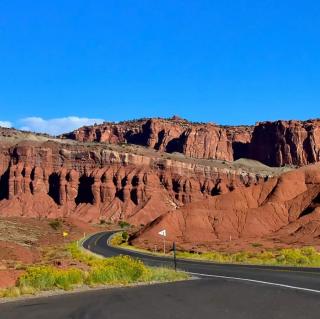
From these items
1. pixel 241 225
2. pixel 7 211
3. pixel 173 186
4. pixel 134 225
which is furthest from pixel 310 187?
pixel 7 211

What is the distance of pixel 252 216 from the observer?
313 ft

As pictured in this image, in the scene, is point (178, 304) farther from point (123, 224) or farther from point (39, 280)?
point (123, 224)

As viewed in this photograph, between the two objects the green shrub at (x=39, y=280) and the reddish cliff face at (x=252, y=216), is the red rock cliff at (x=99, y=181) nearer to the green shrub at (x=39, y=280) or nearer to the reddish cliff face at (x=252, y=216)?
the reddish cliff face at (x=252, y=216)

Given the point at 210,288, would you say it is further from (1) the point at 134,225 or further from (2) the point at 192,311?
(1) the point at 134,225

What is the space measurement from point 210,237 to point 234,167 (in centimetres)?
8928

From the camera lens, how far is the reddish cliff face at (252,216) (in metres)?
87.4

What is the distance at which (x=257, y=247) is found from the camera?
218 feet

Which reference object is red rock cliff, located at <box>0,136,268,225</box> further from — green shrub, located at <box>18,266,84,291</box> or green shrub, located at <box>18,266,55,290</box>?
green shrub, located at <box>18,266,55,290</box>

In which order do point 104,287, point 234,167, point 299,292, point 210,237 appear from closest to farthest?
point 299,292 < point 104,287 < point 210,237 < point 234,167

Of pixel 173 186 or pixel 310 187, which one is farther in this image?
pixel 173 186

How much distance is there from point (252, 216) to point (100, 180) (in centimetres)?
7605

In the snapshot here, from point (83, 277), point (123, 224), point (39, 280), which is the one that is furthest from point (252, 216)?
point (39, 280)

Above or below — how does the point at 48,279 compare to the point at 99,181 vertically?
below

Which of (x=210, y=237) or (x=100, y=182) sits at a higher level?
(x=100, y=182)
